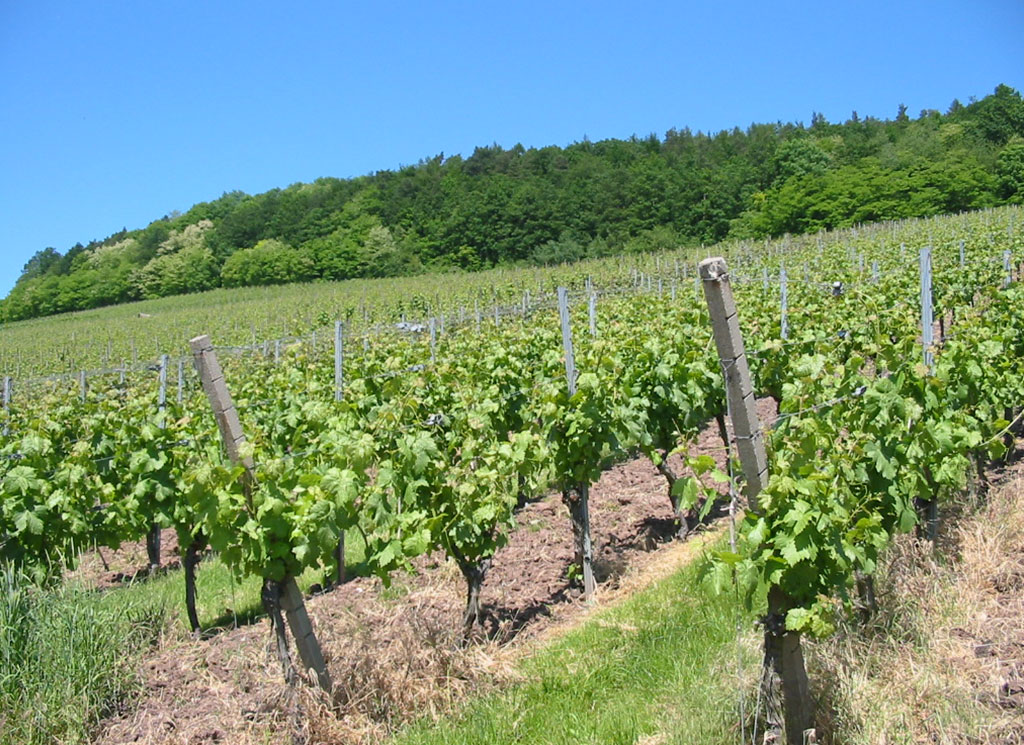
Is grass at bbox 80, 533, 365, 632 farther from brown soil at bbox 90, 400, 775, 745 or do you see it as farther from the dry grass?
the dry grass

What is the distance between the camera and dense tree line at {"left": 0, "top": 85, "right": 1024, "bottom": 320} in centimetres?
5328

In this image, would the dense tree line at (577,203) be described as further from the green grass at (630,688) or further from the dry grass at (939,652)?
the green grass at (630,688)

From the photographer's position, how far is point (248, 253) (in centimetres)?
6994

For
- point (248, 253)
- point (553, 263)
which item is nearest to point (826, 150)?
point (553, 263)

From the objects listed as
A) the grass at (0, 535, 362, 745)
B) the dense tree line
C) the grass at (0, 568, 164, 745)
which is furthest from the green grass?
the dense tree line

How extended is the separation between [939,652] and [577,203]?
205ft

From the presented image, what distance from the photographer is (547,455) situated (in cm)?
535

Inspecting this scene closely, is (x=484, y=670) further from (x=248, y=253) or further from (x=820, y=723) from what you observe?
(x=248, y=253)

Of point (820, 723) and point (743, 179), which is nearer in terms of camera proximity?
point (820, 723)

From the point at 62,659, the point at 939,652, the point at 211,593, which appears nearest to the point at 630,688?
the point at 939,652

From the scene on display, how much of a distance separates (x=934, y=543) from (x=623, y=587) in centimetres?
203

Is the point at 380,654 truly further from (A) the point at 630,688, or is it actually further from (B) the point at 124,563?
(B) the point at 124,563

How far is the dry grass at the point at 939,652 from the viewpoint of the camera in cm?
301

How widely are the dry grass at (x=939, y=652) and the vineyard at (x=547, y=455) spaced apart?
7.9 inches
